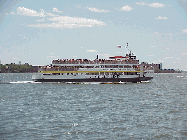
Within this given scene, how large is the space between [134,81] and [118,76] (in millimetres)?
5161

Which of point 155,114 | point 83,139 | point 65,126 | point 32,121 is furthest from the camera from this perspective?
point 155,114

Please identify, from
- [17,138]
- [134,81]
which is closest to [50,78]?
[134,81]

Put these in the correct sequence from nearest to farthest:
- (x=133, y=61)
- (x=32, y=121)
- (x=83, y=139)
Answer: (x=83, y=139), (x=32, y=121), (x=133, y=61)

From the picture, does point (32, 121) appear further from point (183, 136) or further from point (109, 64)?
point (109, 64)

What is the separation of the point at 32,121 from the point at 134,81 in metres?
68.0

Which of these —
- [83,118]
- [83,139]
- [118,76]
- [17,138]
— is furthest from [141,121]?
[118,76]

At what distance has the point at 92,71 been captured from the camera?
293ft

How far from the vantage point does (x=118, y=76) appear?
90062mm

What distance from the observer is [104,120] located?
1032 inches

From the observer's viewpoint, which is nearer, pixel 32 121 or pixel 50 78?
pixel 32 121

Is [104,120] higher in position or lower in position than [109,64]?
lower

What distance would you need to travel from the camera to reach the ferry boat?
8919 centimetres

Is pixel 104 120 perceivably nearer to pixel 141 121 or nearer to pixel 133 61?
pixel 141 121

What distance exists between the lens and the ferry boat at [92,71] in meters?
89.2
